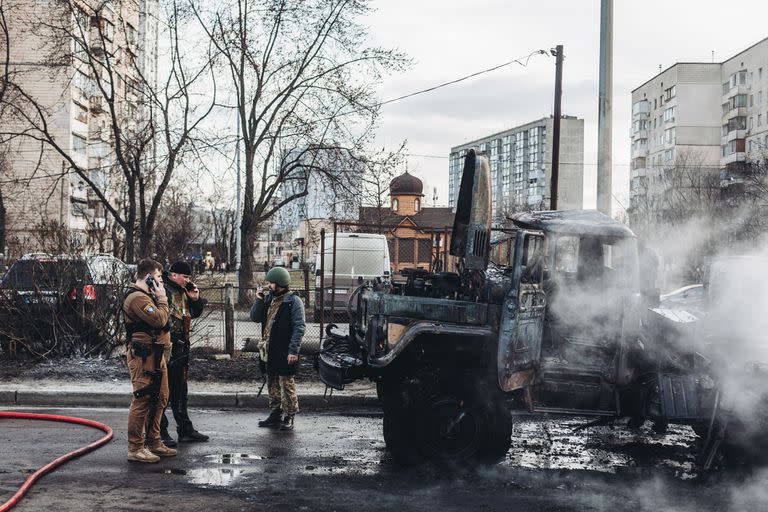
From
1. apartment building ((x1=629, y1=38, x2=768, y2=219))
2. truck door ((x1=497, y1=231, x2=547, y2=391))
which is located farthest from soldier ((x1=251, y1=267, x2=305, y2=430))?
apartment building ((x1=629, y1=38, x2=768, y2=219))

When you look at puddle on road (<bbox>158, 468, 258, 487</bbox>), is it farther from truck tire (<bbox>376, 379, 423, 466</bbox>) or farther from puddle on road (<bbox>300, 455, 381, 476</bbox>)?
truck tire (<bbox>376, 379, 423, 466</bbox>)

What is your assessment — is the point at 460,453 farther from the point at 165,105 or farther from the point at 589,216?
the point at 165,105

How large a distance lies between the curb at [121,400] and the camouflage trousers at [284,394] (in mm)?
1395

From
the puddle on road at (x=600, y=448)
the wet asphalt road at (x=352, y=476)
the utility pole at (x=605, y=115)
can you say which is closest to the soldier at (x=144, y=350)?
the wet asphalt road at (x=352, y=476)

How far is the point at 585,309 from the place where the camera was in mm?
7277

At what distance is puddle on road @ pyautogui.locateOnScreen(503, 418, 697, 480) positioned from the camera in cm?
727

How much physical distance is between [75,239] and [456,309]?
7.74 metres

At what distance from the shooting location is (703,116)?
79.4 m

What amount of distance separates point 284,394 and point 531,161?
428 feet

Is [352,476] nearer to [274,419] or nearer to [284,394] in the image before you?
[284,394]

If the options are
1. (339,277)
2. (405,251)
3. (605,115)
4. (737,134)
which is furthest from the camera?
(737,134)

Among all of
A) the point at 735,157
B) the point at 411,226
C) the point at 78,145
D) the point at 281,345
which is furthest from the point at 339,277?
the point at 735,157

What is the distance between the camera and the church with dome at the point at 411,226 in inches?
491

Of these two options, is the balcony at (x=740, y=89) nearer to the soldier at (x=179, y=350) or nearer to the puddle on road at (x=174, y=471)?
the soldier at (x=179, y=350)
